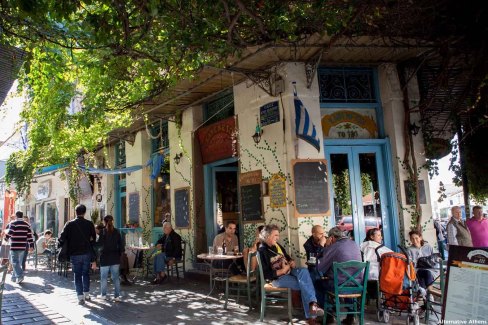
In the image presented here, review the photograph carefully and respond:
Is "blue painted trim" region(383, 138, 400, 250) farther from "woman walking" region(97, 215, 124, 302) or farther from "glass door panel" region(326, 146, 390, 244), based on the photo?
"woman walking" region(97, 215, 124, 302)

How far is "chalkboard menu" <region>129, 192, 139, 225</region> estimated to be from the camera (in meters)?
13.0

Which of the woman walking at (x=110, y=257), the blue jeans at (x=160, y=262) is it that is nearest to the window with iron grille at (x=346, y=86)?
the woman walking at (x=110, y=257)

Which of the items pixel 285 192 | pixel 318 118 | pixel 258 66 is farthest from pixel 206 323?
pixel 258 66

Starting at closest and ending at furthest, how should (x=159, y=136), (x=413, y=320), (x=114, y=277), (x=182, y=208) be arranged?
(x=413, y=320) → (x=114, y=277) → (x=182, y=208) → (x=159, y=136)

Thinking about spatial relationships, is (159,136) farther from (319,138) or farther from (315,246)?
(315,246)

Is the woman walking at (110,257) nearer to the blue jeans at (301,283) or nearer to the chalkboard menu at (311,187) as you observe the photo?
the blue jeans at (301,283)

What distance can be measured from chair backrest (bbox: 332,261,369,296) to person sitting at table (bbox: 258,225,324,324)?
426 mm

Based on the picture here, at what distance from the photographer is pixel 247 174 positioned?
8.65 m

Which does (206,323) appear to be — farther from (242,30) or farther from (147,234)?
(147,234)

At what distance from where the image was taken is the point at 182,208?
35.4ft

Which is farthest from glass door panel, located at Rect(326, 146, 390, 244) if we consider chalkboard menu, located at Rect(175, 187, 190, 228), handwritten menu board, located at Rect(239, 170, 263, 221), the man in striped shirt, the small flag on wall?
the man in striped shirt

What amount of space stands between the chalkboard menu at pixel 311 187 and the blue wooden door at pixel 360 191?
1.01 ft

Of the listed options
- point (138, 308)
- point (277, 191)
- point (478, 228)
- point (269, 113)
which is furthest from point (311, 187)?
point (138, 308)

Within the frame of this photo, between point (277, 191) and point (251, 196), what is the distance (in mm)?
872
